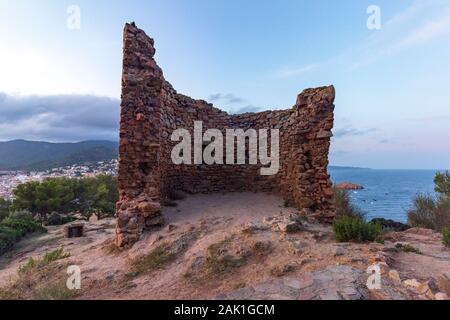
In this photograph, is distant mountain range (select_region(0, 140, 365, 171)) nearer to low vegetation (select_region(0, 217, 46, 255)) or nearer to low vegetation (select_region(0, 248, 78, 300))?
low vegetation (select_region(0, 217, 46, 255))

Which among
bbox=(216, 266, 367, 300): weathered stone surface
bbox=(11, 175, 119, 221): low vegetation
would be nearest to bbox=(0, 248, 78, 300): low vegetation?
bbox=(216, 266, 367, 300): weathered stone surface

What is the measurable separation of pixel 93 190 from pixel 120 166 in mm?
16209

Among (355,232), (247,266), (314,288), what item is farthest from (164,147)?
(314,288)

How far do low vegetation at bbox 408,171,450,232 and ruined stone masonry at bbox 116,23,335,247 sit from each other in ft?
32.4

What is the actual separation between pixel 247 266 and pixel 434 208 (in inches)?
581

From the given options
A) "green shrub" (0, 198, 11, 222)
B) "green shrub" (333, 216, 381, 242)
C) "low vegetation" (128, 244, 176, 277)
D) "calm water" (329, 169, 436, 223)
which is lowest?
"calm water" (329, 169, 436, 223)

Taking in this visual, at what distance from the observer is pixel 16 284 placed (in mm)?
5152

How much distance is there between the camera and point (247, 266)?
490cm

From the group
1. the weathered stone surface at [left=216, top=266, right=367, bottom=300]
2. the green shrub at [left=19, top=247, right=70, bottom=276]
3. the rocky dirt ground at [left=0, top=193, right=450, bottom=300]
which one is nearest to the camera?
the weathered stone surface at [left=216, top=266, right=367, bottom=300]

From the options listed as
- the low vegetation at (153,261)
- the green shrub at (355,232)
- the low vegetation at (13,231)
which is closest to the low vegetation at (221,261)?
the low vegetation at (153,261)

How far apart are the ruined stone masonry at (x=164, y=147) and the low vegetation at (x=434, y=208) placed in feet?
32.4

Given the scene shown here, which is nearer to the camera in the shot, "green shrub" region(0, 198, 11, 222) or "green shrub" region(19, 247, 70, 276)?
"green shrub" region(19, 247, 70, 276)

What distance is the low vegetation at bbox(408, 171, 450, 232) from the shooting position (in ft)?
46.3

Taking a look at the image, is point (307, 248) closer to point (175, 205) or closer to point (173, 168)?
point (175, 205)
